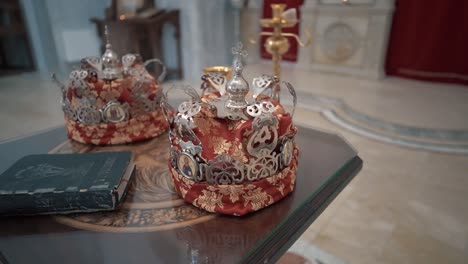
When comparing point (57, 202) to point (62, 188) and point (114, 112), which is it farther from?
point (114, 112)

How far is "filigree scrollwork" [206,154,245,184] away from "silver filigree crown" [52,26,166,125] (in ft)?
1.33

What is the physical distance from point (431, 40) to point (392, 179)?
1.81m

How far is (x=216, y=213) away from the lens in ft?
1.97

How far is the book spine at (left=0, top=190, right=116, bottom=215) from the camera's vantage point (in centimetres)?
57

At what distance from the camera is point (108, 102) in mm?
861

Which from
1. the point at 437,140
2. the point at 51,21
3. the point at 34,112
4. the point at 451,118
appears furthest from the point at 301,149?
the point at 51,21

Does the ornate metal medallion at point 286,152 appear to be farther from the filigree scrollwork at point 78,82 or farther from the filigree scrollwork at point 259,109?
the filigree scrollwork at point 78,82

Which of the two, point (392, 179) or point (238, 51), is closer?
point (238, 51)

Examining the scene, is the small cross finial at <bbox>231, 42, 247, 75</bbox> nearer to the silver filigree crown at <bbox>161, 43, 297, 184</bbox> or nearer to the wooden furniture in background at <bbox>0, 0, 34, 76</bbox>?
the silver filigree crown at <bbox>161, 43, 297, 184</bbox>

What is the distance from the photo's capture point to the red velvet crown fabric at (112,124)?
2.83 ft

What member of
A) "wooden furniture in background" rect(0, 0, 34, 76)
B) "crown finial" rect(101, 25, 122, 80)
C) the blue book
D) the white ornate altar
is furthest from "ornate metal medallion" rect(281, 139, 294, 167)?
"wooden furniture in background" rect(0, 0, 34, 76)

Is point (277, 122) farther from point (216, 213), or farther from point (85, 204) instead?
point (85, 204)

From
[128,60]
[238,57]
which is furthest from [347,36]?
[238,57]

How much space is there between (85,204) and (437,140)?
6.61 feet
